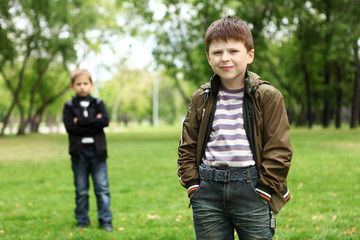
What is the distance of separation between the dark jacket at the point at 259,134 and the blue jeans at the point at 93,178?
2.82 m

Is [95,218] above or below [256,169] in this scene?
below

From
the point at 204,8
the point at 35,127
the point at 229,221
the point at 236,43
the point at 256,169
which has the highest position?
the point at 204,8

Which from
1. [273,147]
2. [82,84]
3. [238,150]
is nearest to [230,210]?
[238,150]

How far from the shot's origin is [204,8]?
24.1 meters

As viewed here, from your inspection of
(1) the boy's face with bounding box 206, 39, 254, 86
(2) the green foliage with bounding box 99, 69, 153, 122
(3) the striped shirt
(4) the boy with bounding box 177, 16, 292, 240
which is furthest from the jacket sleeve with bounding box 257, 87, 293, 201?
(2) the green foliage with bounding box 99, 69, 153, 122

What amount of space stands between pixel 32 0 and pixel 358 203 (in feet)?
91.2

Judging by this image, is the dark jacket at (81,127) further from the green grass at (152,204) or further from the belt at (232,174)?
the belt at (232,174)

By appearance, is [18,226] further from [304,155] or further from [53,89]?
[53,89]

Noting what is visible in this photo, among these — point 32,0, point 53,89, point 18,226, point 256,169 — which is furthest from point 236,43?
point 53,89

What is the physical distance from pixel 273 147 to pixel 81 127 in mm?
3355

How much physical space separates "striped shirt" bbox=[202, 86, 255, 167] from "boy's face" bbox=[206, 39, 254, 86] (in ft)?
0.44

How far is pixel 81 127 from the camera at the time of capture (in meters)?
5.28

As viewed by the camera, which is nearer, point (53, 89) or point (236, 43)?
point (236, 43)

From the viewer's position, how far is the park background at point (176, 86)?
5.95 meters
